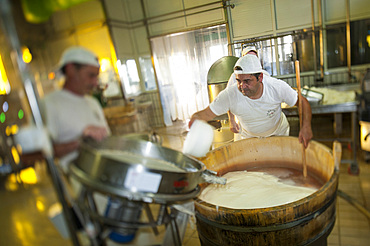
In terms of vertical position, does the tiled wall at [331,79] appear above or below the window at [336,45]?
below

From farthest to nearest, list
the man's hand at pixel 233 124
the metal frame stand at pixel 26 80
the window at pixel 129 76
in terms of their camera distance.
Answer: the man's hand at pixel 233 124
the window at pixel 129 76
the metal frame stand at pixel 26 80

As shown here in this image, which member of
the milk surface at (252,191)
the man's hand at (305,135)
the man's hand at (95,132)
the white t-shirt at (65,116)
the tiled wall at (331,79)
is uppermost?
the white t-shirt at (65,116)

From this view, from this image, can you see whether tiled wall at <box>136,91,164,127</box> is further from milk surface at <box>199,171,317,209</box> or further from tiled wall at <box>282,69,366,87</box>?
milk surface at <box>199,171,317,209</box>

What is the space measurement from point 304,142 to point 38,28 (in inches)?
44.2

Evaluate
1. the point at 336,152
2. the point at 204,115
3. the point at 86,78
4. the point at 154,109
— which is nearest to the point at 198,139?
the point at 204,115

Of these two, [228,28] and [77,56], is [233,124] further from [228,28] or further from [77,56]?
[77,56]

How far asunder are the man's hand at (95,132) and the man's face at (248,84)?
0.53 m

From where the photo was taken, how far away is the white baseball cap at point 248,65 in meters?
0.83

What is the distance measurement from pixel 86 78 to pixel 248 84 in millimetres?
599

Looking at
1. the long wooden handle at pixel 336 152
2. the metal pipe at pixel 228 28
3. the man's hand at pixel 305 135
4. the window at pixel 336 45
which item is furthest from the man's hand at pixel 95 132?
the long wooden handle at pixel 336 152

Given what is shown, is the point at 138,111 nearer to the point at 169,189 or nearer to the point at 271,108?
the point at 169,189

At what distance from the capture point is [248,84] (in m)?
0.90

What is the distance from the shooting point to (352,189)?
2602mm

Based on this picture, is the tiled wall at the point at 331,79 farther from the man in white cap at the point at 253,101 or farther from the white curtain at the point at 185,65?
the white curtain at the point at 185,65
